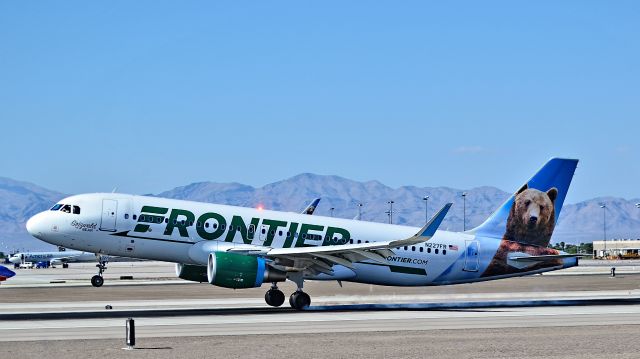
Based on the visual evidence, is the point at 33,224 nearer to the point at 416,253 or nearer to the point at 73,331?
the point at 73,331

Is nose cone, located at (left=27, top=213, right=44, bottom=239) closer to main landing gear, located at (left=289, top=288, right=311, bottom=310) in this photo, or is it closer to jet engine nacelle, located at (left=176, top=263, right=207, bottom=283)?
jet engine nacelle, located at (left=176, top=263, right=207, bottom=283)

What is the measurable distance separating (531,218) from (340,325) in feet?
56.2

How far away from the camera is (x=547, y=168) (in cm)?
4959

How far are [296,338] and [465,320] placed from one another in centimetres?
979

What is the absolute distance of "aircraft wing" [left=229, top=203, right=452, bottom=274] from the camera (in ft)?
136

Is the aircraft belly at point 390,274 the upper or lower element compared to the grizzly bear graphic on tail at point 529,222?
lower

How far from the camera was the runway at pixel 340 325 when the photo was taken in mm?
28688

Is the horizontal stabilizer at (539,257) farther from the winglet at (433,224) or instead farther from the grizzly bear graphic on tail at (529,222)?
the winglet at (433,224)

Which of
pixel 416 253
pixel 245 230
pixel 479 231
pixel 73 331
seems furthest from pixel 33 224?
pixel 479 231

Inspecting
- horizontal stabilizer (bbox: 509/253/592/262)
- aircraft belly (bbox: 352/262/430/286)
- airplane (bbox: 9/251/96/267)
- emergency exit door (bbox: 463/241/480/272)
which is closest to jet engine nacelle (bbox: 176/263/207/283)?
aircraft belly (bbox: 352/262/430/286)

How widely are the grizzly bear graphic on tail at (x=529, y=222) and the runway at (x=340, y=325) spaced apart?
284cm

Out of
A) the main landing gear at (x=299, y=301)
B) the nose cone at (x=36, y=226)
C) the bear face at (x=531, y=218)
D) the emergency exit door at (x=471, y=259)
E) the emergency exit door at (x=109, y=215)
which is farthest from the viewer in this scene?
the bear face at (x=531, y=218)

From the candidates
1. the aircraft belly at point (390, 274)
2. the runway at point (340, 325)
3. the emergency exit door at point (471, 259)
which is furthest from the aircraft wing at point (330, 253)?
the emergency exit door at point (471, 259)

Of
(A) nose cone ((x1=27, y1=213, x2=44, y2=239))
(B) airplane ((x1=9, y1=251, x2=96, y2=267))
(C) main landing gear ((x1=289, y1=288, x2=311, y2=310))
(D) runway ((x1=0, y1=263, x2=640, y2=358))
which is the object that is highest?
(A) nose cone ((x1=27, y1=213, x2=44, y2=239))
